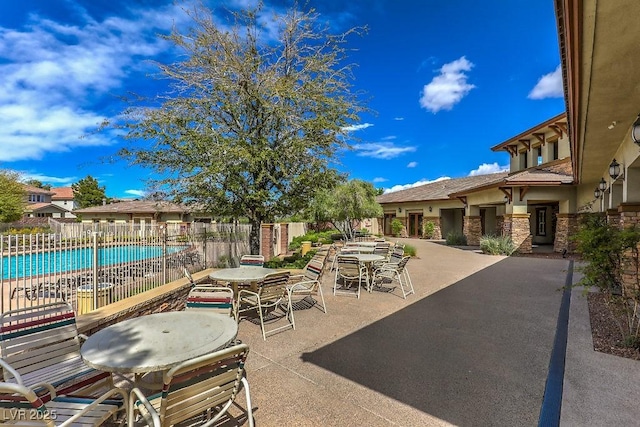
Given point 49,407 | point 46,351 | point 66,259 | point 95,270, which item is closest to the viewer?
point 49,407

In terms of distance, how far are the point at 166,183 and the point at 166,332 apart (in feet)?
23.3

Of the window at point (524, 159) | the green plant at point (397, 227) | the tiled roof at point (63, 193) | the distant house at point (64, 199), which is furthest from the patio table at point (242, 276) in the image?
the tiled roof at point (63, 193)

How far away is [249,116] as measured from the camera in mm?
9672

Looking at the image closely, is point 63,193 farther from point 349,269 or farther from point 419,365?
point 419,365

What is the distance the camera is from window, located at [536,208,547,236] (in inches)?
861

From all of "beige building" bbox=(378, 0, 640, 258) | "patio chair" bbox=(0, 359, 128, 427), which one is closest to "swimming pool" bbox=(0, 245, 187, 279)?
"patio chair" bbox=(0, 359, 128, 427)

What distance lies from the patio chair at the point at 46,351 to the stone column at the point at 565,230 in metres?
19.5

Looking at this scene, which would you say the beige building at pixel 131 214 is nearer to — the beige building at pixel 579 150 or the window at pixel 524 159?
the beige building at pixel 579 150

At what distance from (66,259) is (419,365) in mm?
5369

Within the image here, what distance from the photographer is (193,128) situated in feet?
28.5

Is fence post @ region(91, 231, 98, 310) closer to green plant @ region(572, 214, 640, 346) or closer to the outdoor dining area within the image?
the outdoor dining area

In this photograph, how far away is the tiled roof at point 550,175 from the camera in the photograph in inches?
627

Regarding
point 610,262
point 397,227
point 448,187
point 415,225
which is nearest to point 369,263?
point 610,262

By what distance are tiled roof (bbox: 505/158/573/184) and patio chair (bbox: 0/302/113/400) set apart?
18.1m
